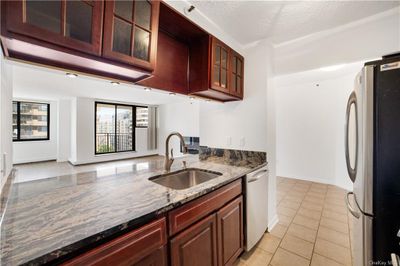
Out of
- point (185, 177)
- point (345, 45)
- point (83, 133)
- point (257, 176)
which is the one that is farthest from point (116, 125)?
point (345, 45)

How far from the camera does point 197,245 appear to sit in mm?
1149

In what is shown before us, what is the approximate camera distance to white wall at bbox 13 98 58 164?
5.89 m

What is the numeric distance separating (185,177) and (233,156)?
82 centimetres

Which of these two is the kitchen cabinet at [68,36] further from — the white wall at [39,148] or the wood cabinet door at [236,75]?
the white wall at [39,148]

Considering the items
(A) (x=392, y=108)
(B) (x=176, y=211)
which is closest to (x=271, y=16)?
(A) (x=392, y=108)

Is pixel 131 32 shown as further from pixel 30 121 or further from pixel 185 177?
pixel 30 121

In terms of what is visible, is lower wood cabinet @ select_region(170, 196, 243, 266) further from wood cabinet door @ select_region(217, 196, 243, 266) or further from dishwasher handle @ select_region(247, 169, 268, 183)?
dishwasher handle @ select_region(247, 169, 268, 183)

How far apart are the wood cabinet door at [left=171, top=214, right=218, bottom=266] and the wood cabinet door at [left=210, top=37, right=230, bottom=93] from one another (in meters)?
1.21

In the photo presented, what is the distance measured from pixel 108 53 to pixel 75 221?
2.88 ft

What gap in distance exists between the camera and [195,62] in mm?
1710

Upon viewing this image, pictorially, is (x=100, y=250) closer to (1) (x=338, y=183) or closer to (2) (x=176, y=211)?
(2) (x=176, y=211)

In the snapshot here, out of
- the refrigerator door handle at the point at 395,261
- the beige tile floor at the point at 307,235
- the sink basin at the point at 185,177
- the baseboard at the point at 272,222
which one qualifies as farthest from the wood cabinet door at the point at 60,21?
the baseboard at the point at 272,222

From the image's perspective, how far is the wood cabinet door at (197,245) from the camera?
1.03 m

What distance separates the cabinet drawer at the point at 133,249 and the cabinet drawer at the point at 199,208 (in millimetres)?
80
